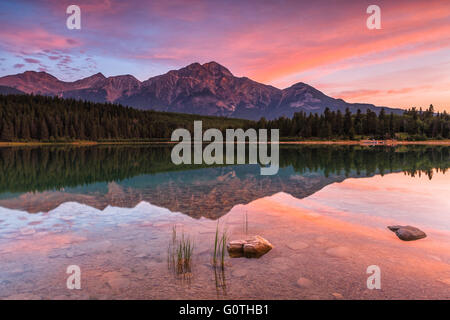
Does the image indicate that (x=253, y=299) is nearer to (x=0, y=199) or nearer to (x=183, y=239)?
(x=183, y=239)

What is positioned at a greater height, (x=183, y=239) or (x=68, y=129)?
(x=68, y=129)

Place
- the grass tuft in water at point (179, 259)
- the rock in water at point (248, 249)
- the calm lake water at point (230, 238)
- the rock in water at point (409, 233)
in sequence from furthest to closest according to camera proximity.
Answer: the rock in water at point (409, 233)
the rock in water at point (248, 249)
the grass tuft in water at point (179, 259)
the calm lake water at point (230, 238)

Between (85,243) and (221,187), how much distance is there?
17.4m

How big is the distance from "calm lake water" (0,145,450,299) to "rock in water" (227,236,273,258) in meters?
0.44

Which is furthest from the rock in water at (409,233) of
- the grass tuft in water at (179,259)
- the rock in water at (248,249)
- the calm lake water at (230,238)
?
the grass tuft in water at (179,259)

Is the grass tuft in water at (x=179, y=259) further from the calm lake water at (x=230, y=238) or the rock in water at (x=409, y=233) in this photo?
the rock in water at (x=409, y=233)

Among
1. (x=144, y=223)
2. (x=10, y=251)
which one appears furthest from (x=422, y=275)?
(x=10, y=251)

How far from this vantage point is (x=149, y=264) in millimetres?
10438

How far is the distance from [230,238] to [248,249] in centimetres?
244

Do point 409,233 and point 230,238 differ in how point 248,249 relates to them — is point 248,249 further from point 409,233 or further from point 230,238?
point 409,233

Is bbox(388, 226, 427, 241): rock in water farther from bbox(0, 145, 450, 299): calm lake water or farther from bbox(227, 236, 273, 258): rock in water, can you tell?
bbox(227, 236, 273, 258): rock in water

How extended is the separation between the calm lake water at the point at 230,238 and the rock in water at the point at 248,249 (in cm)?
44

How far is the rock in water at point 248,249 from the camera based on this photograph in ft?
37.3

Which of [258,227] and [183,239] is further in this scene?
[258,227]
